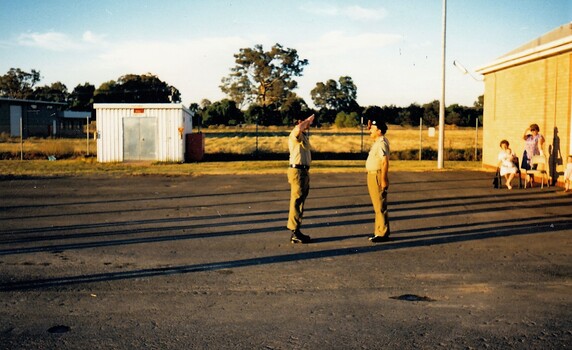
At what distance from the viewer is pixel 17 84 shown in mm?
115125

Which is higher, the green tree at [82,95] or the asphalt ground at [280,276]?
the green tree at [82,95]

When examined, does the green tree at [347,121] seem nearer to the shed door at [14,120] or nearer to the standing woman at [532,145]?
the shed door at [14,120]

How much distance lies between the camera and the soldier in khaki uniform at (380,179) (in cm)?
854

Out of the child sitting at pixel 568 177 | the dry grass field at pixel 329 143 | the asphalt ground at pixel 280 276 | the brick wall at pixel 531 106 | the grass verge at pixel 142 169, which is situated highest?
the brick wall at pixel 531 106

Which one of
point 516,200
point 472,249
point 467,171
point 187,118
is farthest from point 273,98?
point 472,249

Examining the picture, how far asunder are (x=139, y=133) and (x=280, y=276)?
22218 millimetres

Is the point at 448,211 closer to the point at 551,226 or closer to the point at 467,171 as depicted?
the point at 551,226

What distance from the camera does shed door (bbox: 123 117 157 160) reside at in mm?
27453

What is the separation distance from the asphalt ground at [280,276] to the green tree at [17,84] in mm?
114016

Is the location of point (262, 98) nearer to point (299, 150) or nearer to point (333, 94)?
point (333, 94)

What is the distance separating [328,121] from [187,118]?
194 ft

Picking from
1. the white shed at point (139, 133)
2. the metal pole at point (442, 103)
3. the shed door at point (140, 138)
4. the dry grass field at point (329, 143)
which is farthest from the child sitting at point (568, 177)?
the shed door at point (140, 138)

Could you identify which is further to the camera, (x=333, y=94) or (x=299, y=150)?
(x=333, y=94)

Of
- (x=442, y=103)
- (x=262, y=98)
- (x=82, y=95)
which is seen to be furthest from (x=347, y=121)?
(x=442, y=103)
